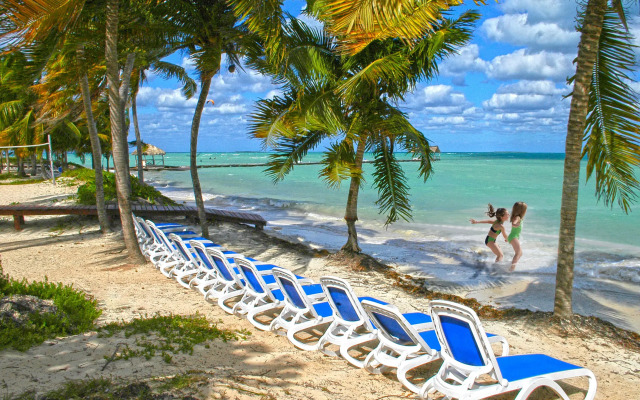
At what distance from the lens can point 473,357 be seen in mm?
3143

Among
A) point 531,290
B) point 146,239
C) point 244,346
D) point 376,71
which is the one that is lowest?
point 531,290

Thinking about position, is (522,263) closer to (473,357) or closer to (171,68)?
(473,357)

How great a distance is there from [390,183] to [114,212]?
703cm

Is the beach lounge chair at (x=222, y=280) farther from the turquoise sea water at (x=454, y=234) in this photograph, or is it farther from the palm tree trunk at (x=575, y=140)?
the turquoise sea water at (x=454, y=234)

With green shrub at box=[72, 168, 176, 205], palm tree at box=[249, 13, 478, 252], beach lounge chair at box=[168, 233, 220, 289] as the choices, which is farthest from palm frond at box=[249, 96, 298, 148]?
green shrub at box=[72, 168, 176, 205]

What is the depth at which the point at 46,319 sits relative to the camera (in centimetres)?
428

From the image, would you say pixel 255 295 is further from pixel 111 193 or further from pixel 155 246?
pixel 111 193

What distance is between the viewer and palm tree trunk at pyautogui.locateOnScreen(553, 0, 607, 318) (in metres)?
4.93

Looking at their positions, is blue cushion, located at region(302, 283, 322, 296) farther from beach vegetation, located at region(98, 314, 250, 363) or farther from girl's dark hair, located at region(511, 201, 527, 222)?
girl's dark hair, located at region(511, 201, 527, 222)

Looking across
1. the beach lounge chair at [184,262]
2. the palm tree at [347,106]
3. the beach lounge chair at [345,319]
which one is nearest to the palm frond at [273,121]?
the palm tree at [347,106]

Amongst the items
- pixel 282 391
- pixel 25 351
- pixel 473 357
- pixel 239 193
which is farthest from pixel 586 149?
pixel 239 193

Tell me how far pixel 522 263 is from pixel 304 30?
21.7ft

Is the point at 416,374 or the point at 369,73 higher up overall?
the point at 369,73

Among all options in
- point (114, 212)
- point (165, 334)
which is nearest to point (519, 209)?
point (165, 334)
